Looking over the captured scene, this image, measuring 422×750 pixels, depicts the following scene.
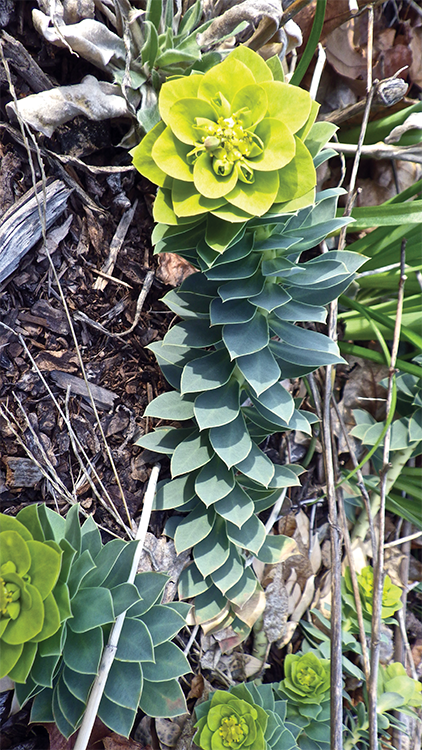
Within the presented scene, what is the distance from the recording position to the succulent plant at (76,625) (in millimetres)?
621

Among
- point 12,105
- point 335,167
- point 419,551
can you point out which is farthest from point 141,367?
point 419,551

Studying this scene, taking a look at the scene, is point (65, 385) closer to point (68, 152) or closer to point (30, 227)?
point (30, 227)

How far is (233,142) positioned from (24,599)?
72 cm

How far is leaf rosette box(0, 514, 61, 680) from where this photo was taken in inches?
24.0

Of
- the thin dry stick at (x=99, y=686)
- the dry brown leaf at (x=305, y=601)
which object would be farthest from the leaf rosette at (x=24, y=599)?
the dry brown leaf at (x=305, y=601)

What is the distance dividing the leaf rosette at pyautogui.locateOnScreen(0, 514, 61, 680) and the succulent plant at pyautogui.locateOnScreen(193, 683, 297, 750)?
16.9 inches

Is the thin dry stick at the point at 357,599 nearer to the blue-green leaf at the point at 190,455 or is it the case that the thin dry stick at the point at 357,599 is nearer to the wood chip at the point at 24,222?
the blue-green leaf at the point at 190,455

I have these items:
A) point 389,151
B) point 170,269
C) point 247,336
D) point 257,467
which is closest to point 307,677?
point 257,467

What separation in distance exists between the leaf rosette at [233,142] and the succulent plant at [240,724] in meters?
0.89

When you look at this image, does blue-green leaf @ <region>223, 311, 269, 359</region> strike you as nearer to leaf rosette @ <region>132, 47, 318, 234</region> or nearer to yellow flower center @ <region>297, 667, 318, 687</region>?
leaf rosette @ <region>132, 47, 318, 234</region>

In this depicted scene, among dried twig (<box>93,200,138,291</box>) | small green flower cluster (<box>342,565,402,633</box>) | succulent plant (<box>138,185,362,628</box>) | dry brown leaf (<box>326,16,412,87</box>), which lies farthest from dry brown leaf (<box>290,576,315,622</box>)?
dry brown leaf (<box>326,16,412,87</box>)

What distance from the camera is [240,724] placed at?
831 mm

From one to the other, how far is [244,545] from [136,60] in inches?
39.1

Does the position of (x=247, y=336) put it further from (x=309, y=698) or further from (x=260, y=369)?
(x=309, y=698)
